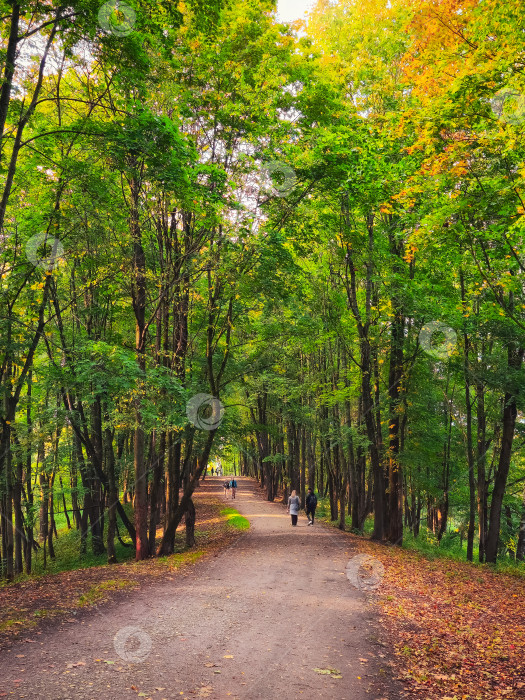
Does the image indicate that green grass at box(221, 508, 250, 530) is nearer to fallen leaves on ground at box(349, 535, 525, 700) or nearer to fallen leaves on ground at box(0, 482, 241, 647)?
fallen leaves on ground at box(0, 482, 241, 647)

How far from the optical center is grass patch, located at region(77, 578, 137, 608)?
8.14m

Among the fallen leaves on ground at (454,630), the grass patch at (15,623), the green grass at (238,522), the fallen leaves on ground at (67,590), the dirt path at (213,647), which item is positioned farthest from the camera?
the green grass at (238,522)

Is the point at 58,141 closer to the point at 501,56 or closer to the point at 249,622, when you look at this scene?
the point at 501,56

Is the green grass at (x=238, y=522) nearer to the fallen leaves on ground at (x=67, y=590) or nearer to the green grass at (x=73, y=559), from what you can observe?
the green grass at (x=73, y=559)

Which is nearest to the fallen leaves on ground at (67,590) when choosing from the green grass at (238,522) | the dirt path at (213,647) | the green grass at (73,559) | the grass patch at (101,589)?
the grass patch at (101,589)

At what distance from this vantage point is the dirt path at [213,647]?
16.4ft

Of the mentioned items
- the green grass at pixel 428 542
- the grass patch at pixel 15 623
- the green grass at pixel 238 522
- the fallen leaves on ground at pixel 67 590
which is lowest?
the green grass at pixel 428 542

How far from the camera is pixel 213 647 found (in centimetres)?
620

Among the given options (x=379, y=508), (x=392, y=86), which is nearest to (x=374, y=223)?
(x=392, y=86)

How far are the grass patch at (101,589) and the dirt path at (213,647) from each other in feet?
1.36

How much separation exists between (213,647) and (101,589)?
3.93 metres

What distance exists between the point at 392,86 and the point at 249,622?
1516cm

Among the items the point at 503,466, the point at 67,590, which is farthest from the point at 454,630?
the point at 503,466

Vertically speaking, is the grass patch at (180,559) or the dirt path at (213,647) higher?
the dirt path at (213,647)
